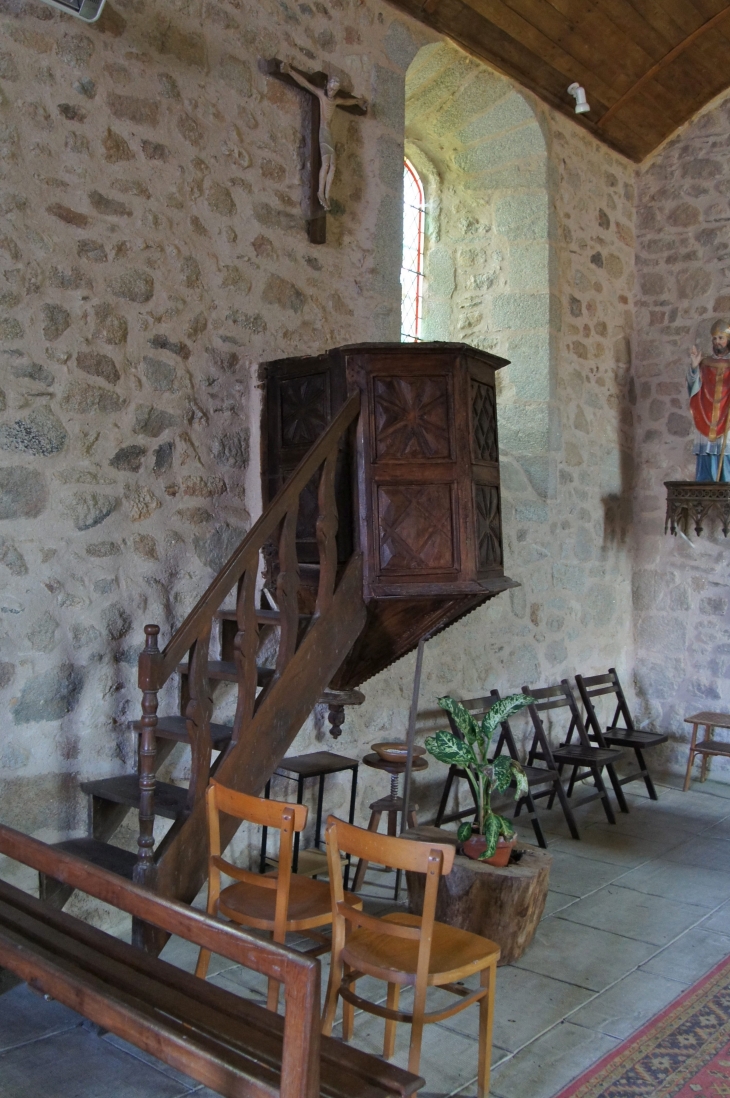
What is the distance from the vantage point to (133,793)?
308 cm

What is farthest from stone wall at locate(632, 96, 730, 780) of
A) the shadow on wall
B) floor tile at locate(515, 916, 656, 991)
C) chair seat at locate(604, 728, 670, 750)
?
floor tile at locate(515, 916, 656, 991)

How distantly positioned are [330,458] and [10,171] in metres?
1.37

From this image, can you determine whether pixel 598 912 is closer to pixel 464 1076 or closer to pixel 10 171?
pixel 464 1076

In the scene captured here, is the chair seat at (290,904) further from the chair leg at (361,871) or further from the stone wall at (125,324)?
the chair leg at (361,871)

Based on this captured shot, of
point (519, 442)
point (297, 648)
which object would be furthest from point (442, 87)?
point (297, 648)

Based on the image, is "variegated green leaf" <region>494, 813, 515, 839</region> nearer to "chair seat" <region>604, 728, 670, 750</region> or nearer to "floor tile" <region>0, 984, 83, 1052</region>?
"floor tile" <region>0, 984, 83, 1052</region>

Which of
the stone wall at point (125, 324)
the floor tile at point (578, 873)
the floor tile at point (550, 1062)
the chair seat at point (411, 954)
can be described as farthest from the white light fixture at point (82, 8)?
the floor tile at point (578, 873)

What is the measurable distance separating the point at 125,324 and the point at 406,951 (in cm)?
228

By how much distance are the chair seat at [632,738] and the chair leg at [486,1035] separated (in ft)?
10.3

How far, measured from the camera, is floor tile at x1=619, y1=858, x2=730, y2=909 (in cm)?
404

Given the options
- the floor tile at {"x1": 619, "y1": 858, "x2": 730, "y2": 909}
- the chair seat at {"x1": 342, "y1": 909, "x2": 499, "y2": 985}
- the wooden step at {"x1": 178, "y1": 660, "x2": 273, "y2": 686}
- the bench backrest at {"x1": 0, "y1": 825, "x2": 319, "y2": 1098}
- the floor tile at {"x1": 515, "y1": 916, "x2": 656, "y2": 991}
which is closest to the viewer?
the bench backrest at {"x1": 0, "y1": 825, "x2": 319, "y2": 1098}

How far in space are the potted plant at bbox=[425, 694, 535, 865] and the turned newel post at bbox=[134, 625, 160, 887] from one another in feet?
3.32

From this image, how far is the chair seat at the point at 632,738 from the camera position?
5.45m

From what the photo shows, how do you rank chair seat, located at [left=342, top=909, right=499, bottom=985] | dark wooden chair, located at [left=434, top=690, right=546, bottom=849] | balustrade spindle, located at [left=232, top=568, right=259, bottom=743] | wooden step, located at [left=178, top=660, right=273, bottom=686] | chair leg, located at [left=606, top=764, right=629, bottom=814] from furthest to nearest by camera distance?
chair leg, located at [left=606, top=764, right=629, bottom=814] → dark wooden chair, located at [left=434, top=690, right=546, bottom=849] → wooden step, located at [left=178, top=660, right=273, bottom=686] → balustrade spindle, located at [left=232, top=568, right=259, bottom=743] → chair seat, located at [left=342, top=909, right=499, bottom=985]
